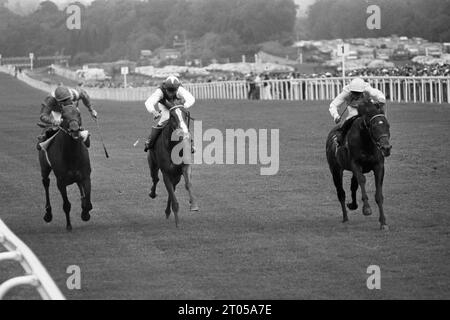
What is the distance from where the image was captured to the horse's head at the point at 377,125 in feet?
44.0

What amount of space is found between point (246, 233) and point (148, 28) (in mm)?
124472

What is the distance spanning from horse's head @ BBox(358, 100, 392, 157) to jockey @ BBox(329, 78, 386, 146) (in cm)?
15

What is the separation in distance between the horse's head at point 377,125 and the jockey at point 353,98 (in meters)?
0.15

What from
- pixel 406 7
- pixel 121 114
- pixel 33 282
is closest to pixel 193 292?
pixel 33 282

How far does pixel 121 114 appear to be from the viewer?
1745 inches

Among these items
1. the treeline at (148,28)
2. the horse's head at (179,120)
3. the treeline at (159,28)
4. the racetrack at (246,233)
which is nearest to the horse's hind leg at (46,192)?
the racetrack at (246,233)

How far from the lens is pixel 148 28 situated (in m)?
137

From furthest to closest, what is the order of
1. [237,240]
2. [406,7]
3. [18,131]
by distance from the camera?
[406,7]
[18,131]
[237,240]

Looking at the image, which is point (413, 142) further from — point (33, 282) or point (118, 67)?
point (118, 67)

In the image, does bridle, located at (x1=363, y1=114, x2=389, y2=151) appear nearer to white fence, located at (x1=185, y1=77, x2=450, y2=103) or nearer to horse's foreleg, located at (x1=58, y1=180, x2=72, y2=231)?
horse's foreleg, located at (x1=58, y1=180, x2=72, y2=231)

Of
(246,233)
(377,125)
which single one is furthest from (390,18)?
(246,233)

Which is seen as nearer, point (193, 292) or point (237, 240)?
point (193, 292)

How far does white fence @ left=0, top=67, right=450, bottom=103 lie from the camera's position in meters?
40.6
